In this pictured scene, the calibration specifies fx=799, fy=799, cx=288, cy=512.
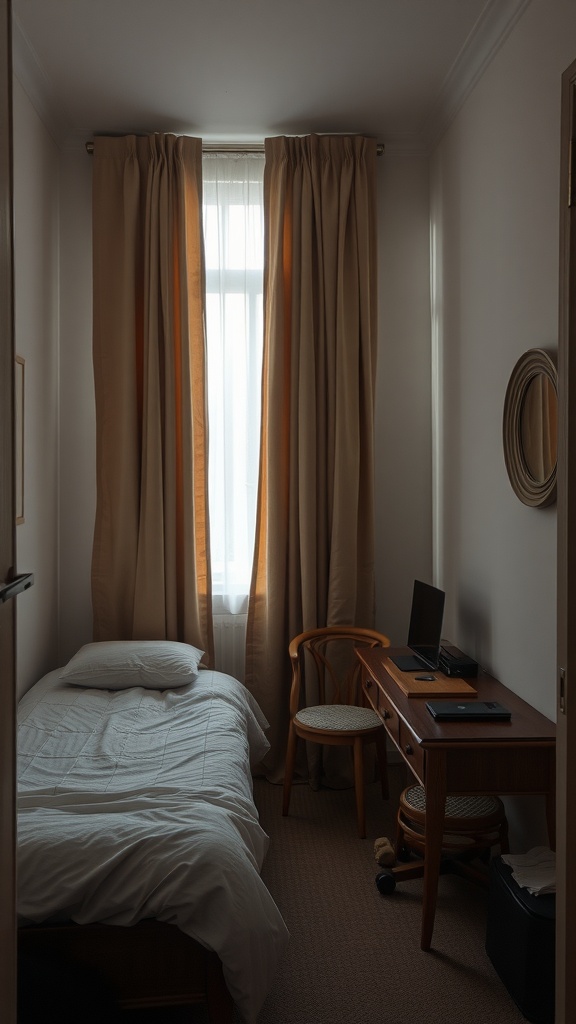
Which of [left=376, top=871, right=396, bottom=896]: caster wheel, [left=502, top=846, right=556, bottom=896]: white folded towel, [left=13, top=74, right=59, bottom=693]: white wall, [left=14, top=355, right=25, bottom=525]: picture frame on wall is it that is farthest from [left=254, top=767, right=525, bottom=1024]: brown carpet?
[left=14, top=355, right=25, bottom=525]: picture frame on wall

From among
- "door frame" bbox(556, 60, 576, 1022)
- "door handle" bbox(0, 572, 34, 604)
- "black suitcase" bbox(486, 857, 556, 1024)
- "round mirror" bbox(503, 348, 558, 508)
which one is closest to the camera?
"door handle" bbox(0, 572, 34, 604)

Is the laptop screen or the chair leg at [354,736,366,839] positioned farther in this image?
the chair leg at [354,736,366,839]

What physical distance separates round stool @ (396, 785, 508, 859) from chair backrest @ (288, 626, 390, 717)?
91 centimetres

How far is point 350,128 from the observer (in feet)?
13.0

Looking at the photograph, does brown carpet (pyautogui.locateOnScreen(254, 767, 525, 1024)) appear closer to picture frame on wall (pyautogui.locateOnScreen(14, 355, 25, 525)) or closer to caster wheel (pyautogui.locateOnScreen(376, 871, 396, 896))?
caster wheel (pyautogui.locateOnScreen(376, 871, 396, 896))

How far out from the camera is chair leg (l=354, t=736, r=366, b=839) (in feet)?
10.7

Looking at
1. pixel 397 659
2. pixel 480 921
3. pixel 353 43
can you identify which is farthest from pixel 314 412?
pixel 480 921

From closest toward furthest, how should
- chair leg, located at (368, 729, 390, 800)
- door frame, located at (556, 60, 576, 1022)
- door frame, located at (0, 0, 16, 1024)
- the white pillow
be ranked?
door frame, located at (0, 0, 16, 1024) < door frame, located at (556, 60, 576, 1022) < the white pillow < chair leg, located at (368, 729, 390, 800)

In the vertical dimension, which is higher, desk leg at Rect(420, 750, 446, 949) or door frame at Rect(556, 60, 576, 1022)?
door frame at Rect(556, 60, 576, 1022)

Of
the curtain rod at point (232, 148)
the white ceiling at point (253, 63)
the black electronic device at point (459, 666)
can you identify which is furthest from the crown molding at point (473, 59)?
the black electronic device at point (459, 666)

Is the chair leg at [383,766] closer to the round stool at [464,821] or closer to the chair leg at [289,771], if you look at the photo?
the chair leg at [289,771]

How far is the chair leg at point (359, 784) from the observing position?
3250 mm

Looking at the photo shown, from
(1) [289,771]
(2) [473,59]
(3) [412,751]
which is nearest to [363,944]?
(3) [412,751]

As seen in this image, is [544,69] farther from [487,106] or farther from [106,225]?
[106,225]
